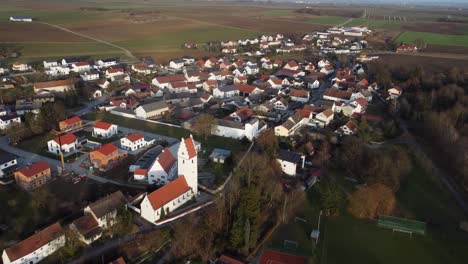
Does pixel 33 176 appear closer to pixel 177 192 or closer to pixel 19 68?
pixel 177 192

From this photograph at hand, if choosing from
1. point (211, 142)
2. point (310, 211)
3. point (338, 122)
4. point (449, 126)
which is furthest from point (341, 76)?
point (310, 211)

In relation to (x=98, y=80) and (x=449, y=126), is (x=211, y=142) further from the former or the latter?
(x=98, y=80)

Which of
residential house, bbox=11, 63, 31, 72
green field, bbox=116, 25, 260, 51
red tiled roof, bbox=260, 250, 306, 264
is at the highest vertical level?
green field, bbox=116, 25, 260, 51

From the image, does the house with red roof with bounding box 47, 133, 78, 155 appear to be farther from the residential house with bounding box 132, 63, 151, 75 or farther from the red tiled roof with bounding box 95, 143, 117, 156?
the residential house with bounding box 132, 63, 151, 75

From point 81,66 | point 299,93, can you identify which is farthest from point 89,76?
point 299,93

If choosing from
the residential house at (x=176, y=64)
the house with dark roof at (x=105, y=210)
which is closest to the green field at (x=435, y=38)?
the residential house at (x=176, y=64)

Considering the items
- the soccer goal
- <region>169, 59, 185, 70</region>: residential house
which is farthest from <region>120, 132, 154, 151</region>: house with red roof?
<region>169, 59, 185, 70</region>: residential house
